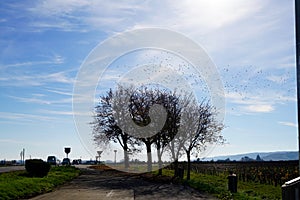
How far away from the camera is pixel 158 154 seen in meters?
41.4

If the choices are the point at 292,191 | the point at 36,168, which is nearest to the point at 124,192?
the point at 36,168

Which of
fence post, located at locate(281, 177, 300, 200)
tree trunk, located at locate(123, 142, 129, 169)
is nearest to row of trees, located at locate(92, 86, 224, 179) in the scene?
tree trunk, located at locate(123, 142, 129, 169)

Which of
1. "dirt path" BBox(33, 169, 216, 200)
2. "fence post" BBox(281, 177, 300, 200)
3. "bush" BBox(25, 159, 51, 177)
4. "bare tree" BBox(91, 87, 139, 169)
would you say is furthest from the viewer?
"bare tree" BBox(91, 87, 139, 169)

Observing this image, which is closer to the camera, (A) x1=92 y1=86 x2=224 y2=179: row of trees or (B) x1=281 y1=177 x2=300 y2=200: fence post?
(B) x1=281 y1=177 x2=300 y2=200: fence post

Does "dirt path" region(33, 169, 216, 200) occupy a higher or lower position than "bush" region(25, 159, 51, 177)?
lower

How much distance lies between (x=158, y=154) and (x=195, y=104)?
896cm

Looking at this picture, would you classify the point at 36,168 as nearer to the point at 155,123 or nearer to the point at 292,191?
the point at 155,123

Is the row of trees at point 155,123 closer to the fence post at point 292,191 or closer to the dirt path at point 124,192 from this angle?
→ the dirt path at point 124,192

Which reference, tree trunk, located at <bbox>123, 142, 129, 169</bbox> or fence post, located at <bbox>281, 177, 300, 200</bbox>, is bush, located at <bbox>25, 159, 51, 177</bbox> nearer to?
tree trunk, located at <bbox>123, 142, 129, 169</bbox>

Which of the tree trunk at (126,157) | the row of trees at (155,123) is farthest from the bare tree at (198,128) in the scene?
the tree trunk at (126,157)

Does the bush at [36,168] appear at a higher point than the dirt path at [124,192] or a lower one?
higher

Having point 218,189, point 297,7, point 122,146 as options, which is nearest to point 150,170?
point 122,146

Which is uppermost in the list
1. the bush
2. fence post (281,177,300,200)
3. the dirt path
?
fence post (281,177,300,200)

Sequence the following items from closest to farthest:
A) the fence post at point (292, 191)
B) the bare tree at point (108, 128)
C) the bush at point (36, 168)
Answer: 1. the fence post at point (292, 191)
2. the bush at point (36, 168)
3. the bare tree at point (108, 128)
